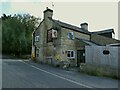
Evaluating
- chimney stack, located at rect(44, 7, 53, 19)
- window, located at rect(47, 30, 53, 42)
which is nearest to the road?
window, located at rect(47, 30, 53, 42)

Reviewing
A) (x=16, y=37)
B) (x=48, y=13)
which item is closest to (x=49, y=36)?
(x=48, y=13)

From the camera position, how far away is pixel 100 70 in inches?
743

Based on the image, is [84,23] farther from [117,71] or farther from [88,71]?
[117,71]

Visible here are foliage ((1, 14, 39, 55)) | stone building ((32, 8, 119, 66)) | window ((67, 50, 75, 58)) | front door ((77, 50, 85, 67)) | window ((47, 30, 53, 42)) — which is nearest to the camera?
front door ((77, 50, 85, 67))

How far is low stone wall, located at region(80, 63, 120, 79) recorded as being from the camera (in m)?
17.5

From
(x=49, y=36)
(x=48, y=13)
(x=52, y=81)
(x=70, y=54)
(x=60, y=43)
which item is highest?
(x=48, y=13)

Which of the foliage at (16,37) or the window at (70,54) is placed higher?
the foliage at (16,37)

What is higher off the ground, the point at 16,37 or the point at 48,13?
the point at 48,13

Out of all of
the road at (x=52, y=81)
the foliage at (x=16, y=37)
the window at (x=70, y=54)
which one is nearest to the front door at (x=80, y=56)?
the window at (x=70, y=54)

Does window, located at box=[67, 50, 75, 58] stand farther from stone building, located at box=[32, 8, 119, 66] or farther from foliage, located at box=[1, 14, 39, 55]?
foliage, located at box=[1, 14, 39, 55]

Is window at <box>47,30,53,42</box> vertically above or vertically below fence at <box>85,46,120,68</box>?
above

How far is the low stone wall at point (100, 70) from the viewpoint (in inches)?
689

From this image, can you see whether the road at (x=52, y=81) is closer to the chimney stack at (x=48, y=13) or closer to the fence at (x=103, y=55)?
the fence at (x=103, y=55)

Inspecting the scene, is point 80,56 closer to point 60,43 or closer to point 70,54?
point 70,54
